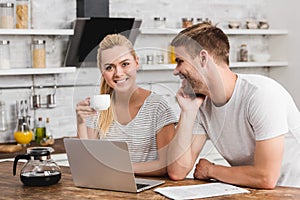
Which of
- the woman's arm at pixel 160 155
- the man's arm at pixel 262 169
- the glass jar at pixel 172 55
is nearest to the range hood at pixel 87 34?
the glass jar at pixel 172 55

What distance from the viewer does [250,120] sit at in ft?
8.84

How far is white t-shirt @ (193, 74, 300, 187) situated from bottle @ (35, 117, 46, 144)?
2156 mm

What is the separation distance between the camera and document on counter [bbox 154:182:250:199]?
236cm

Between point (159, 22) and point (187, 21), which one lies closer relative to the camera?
point (159, 22)

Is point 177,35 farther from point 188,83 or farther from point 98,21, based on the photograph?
point 98,21

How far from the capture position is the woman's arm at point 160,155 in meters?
2.65

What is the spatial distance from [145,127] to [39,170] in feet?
1.62

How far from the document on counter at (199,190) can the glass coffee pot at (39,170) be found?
0.47 meters

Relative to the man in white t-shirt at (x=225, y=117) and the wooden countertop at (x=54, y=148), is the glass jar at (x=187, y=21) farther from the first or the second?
the man in white t-shirt at (x=225, y=117)

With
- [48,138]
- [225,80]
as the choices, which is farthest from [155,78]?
[48,138]

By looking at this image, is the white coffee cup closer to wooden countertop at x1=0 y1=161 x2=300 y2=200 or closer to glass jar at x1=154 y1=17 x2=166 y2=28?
wooden countertop at x1=0 y1=161 x2=300 y2=200

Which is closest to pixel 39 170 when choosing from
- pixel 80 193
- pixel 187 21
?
pixel 80 193

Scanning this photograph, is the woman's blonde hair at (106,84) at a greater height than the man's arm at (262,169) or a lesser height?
greater

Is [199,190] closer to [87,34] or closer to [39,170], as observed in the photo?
[39,170]
